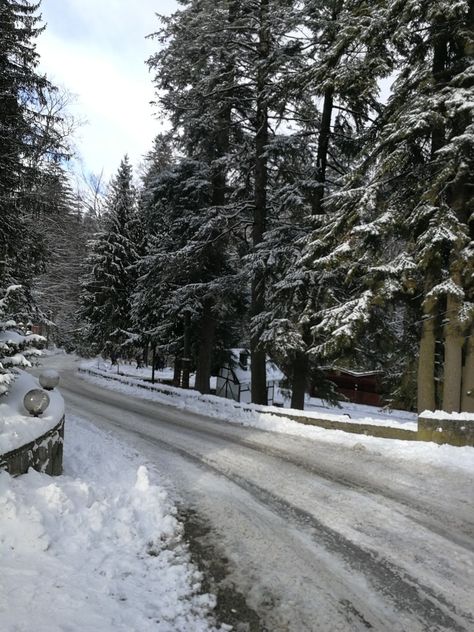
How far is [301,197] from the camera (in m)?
13.4

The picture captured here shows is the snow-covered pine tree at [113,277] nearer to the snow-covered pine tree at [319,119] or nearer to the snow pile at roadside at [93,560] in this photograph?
the snow-covered pine tree at [319,119]

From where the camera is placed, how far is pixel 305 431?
1009cm

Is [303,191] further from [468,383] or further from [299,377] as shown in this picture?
[468,383]

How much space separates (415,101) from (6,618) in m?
9.90

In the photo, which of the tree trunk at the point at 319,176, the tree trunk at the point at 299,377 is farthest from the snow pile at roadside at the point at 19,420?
the tree trunk at the point at 319,176

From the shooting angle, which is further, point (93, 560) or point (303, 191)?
point (303, 191)

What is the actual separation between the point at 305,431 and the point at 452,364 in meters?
3.31

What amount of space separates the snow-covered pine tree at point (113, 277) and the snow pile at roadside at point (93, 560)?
26713 millimetres

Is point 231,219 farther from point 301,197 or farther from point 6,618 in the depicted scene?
point 6,618

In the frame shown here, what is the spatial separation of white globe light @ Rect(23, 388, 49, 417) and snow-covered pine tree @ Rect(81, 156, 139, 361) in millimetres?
25739

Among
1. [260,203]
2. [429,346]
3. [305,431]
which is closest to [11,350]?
[305,431]

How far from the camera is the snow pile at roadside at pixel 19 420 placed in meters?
4.98

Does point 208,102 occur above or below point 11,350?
above

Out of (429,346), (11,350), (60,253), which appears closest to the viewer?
(11,350)
